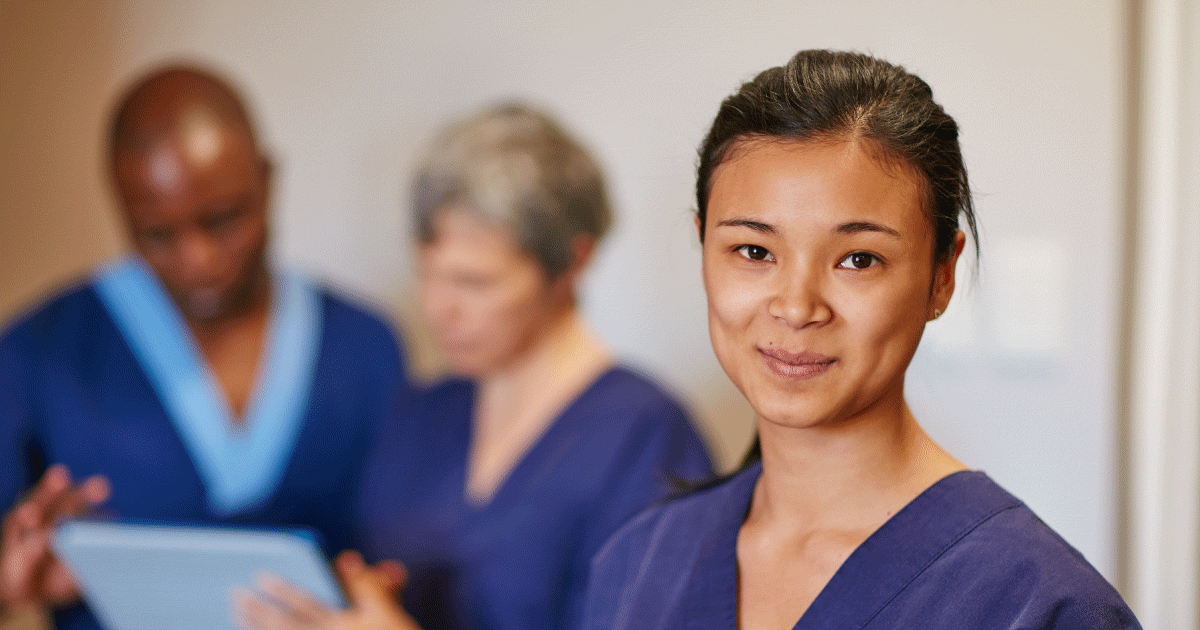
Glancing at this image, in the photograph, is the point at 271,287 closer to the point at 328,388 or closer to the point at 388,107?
the point at 328,388

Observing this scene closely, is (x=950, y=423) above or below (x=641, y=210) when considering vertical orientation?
below

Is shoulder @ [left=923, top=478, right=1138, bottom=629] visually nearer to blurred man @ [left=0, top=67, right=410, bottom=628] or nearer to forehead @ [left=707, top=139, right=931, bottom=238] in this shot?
forehead @ [left=707, top=139, right=931, bottom=238]

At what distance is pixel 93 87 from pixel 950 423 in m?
1.40

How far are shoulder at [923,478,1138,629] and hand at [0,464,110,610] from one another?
43.7 inches

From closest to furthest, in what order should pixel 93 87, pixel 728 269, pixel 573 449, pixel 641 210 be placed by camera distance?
pixel 728 269, pixel 573 449, pixel 641 210, pixel 93 87

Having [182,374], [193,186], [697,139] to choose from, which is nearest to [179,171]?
[193,186]

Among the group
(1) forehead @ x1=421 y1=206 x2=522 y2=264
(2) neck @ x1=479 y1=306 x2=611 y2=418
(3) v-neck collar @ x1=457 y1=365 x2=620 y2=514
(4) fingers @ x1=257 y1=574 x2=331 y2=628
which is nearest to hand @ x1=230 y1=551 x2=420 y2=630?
(4) fingers @ x1=257 y1=574 x2=331 y2=628

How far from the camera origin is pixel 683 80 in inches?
41.1

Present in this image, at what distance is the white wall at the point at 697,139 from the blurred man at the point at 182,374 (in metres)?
0.15

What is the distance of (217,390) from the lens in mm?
1293

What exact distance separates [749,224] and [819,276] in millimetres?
38

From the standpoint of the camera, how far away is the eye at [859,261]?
0.40 m

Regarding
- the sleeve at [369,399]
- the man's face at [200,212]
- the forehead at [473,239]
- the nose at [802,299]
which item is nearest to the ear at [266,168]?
the man's face at [200,212]

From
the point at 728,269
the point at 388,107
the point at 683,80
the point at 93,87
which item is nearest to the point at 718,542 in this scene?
the point at 728,269
